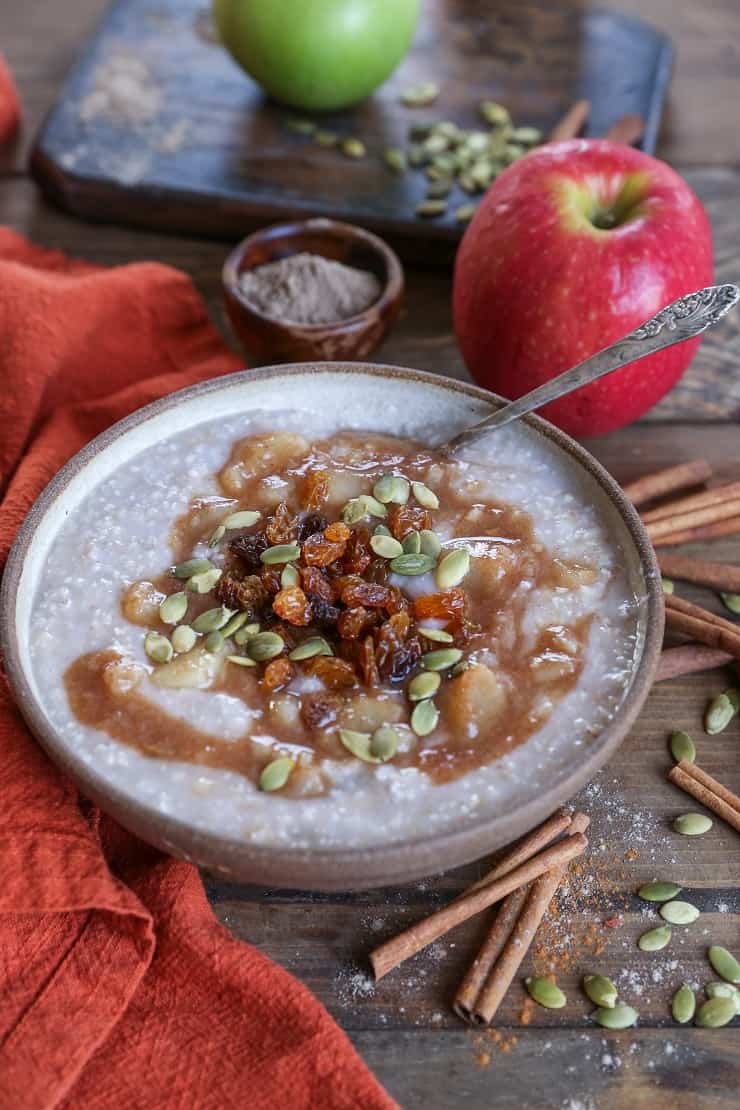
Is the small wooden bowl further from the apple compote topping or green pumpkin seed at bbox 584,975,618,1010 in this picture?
green pumpkin seed at bbox 584,975,618,1010

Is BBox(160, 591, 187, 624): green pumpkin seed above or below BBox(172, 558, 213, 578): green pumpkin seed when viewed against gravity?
below

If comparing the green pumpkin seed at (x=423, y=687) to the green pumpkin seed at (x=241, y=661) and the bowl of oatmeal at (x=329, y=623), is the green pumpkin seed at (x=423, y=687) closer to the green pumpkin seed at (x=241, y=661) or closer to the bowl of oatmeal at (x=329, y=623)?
the bowl of oatmeal at (x=329, y=623)

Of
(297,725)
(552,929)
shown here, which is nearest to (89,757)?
(297,725)

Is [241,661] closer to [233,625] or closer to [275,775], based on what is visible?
[233,625]

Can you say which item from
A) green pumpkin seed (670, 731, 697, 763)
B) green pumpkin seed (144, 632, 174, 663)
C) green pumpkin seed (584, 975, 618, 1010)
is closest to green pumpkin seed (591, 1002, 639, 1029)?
green pumpkin seed (584, 975, 618, 1010)

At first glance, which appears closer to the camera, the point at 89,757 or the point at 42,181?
the point at 89,757

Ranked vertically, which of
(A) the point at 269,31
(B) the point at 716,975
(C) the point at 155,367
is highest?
(A) the point at 269,31

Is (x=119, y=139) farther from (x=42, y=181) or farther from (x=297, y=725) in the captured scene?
(x=297, y=725)
